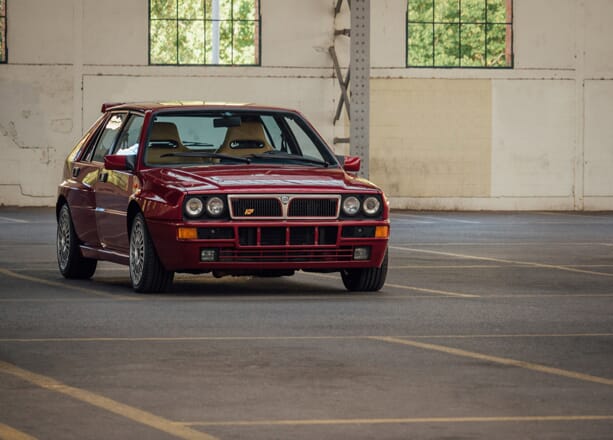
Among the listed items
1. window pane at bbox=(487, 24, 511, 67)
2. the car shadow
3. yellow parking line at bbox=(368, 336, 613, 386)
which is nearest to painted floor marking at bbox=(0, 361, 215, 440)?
yellow parking line at bbox=(368, 336, 613, 386)

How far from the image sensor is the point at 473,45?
34375 millimetres

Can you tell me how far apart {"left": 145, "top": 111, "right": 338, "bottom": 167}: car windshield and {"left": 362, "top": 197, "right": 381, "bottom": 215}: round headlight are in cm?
98

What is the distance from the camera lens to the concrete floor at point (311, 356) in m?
6.84

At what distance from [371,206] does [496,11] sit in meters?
22.3

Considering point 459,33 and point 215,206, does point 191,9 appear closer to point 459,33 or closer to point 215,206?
point 459,33

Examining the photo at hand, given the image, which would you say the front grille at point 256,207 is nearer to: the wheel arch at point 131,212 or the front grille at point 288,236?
the front grille at point 288,236

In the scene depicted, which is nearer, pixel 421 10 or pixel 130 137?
pixel 130 137

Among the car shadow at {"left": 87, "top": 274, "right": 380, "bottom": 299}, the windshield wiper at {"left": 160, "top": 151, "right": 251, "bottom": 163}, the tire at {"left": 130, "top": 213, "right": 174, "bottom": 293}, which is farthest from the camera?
the windshield wiper at {"left": 160, "top": 151, "right": 251, "bottom": 163}

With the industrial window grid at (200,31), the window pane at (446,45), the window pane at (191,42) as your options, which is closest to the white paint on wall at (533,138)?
the window pane at (446,45)

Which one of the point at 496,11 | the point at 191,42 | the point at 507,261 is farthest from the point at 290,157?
the point at 496,11

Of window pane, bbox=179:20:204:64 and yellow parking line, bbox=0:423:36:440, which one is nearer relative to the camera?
yellow parking line, bbox=0:423:36:440

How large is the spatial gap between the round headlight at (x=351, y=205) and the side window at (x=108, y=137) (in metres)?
2.64

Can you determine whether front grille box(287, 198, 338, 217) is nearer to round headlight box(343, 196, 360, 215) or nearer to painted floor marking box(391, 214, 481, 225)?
round headlight box(343, 196, 360, 215)

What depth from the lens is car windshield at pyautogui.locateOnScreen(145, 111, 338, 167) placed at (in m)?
13.5
